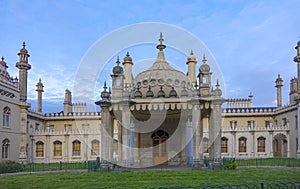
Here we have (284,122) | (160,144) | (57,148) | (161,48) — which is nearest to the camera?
(160,144)

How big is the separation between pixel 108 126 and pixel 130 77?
13.9m

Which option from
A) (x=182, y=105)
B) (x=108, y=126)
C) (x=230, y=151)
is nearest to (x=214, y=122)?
(x=182, y=105)

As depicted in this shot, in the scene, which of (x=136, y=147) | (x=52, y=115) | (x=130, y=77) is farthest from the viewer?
(x=52, y=115)

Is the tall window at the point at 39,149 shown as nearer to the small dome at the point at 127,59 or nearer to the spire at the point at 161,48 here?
the small dome at the point at 127,59

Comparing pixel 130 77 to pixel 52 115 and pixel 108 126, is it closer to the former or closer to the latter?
pixel 108 126

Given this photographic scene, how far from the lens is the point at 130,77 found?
34.6 m

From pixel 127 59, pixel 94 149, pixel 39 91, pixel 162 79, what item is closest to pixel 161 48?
pixel 162 79

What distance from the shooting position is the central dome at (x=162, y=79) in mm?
23688

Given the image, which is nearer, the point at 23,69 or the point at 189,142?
the point at 189,142

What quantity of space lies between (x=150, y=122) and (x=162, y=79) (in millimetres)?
4552

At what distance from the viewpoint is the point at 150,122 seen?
88.4 feet

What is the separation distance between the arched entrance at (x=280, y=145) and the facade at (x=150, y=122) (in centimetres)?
14

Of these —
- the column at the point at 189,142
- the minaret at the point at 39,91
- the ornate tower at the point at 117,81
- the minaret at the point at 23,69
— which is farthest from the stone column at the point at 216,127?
the minaret at the point at 39,91

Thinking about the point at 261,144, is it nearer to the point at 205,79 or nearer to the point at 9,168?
the point at 205,79
